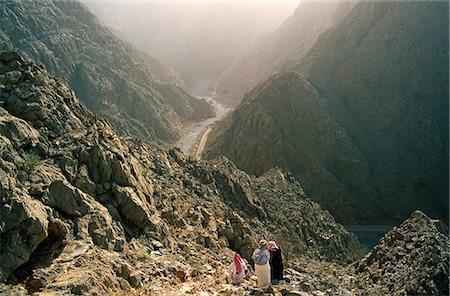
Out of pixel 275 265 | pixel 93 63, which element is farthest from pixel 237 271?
pixel 93 63

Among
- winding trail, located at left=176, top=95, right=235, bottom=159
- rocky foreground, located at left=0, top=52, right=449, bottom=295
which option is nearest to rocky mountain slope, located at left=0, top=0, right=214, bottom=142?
winding trail, located at left=176, top=95, right=235, bottom=159

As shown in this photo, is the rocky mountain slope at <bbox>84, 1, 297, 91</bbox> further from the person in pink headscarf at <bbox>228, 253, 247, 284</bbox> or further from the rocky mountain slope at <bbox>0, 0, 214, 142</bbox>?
the person in pink headscarf at <bbox>228, 253, 247, 284</bbox>

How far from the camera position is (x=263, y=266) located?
9.45 meters

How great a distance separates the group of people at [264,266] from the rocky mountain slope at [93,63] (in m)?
40.4

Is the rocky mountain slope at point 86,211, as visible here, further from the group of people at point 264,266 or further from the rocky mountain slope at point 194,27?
the rocky mountain slope at point 194,27

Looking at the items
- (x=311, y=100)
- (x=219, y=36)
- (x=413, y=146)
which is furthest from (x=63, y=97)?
(x=219, y=36)

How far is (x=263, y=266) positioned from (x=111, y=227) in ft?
12.3

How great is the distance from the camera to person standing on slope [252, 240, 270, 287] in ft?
31.0

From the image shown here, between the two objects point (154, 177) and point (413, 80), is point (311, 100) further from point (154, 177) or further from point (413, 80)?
point (154, 177)

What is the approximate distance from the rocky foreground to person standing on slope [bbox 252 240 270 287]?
312 millimetres

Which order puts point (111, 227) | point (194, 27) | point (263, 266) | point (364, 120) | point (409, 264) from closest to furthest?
point (263, 266)
point (111, 227)
point (409, 264)
point (364, 120)
point (194, 27)

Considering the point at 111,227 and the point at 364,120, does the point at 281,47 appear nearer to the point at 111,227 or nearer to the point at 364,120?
the point at 364,120

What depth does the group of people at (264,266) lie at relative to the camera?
9477 mm

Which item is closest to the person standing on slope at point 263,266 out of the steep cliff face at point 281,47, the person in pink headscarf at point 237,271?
the person in pink headscarf at point 237,271
